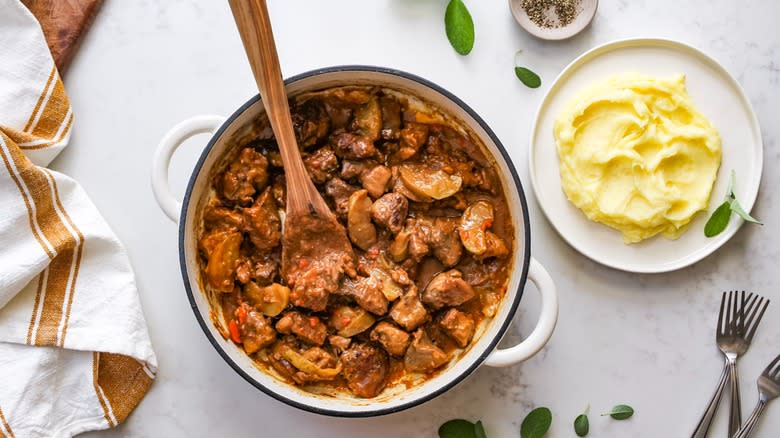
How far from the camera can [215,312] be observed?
3229mm

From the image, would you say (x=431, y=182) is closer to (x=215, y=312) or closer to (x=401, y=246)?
(x=401, y=246)

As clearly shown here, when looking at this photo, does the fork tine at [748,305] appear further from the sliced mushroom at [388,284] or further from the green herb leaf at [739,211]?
the sliced mushroom at [388,284]

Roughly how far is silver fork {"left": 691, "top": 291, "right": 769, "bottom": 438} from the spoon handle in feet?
6.79

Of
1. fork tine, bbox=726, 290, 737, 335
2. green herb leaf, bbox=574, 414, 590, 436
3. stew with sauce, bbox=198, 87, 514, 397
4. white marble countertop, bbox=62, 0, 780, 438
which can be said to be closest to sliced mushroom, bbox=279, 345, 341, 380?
stew with sauce, bbox=198, 87, 514, 397

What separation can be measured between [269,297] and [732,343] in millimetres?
2289

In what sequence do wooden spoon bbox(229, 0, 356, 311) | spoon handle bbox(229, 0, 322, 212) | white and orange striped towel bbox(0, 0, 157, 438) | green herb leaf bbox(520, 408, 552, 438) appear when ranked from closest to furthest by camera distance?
spoon handle bbox(229, 0, 322, 212) → wooden spoon bbox(229, 0, 356, 311) → white and orange striped towel bbox(0, 0, 157, 438) → green herb leaf bbox(520, 408, 552, 438)

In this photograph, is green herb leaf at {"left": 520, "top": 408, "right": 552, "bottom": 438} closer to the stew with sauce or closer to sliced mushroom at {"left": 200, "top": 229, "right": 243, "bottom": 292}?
the stew with sauce

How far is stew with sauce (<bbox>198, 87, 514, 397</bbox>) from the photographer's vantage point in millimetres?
3234

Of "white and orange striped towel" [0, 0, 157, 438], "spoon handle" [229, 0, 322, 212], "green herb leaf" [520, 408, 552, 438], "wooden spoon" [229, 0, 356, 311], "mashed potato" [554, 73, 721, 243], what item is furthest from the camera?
"green herb leaf" [520, 408, 552, 438]

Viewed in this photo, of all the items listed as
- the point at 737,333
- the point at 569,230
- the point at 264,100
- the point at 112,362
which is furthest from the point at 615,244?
the point at 112,362

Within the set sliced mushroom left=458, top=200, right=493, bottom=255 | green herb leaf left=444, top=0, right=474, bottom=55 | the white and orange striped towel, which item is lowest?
the white and orange striped towel

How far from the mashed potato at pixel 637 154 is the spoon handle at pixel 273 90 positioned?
123 centimetres

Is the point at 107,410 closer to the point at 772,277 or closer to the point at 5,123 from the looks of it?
the point at 5,123

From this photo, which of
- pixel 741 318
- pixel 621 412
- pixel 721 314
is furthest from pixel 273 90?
pixel 741 318
